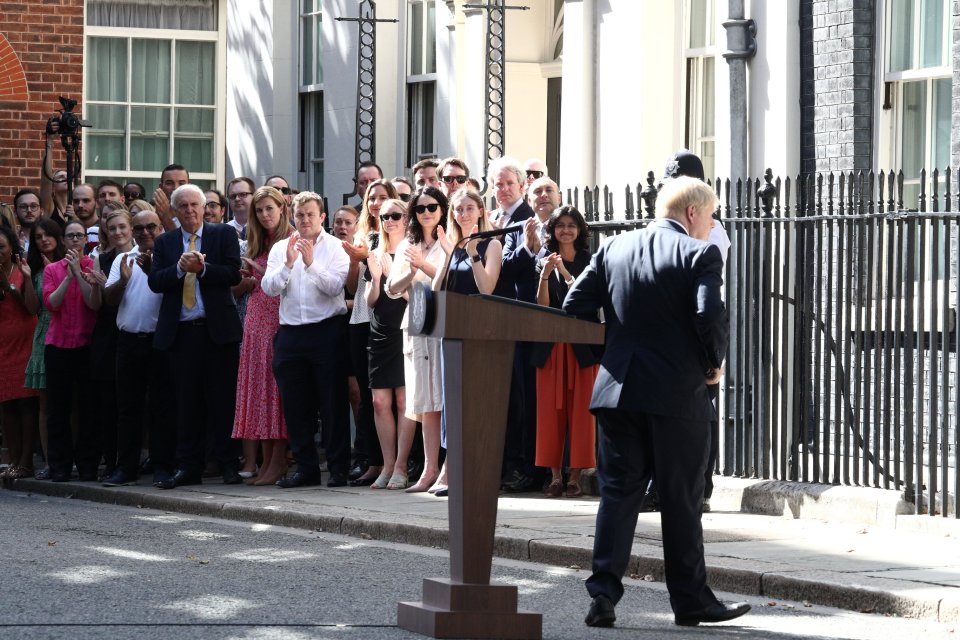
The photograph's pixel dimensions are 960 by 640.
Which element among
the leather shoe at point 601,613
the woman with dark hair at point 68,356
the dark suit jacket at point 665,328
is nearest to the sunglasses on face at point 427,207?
the woman with dark hair at point 68,356

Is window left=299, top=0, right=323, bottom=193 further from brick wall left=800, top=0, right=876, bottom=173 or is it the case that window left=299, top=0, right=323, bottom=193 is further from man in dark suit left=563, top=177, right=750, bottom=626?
man in dark suit left=563, top=177, right=750, bottom=626

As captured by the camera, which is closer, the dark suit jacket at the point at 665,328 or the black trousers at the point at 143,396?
the dark suit jacket at the point at 665,328

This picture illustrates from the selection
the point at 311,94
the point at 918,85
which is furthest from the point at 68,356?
the point at 311,94

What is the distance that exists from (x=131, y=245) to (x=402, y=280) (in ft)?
9.63

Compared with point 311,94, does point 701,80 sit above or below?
below

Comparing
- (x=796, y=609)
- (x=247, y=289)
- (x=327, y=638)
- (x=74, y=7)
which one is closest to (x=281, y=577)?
(x=327, y=638)

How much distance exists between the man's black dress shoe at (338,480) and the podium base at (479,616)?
590 cm

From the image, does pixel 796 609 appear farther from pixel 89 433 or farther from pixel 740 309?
pixel 89 433

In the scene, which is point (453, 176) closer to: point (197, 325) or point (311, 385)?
point (311, 385)

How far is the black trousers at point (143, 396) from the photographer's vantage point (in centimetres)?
1411

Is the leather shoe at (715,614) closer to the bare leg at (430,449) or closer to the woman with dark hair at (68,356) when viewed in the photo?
the bare leg at (430,449)

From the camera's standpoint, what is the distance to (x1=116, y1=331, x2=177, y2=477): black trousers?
1411 cm

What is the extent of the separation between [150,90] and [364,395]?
422 inches

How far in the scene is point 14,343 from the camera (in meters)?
15.2
